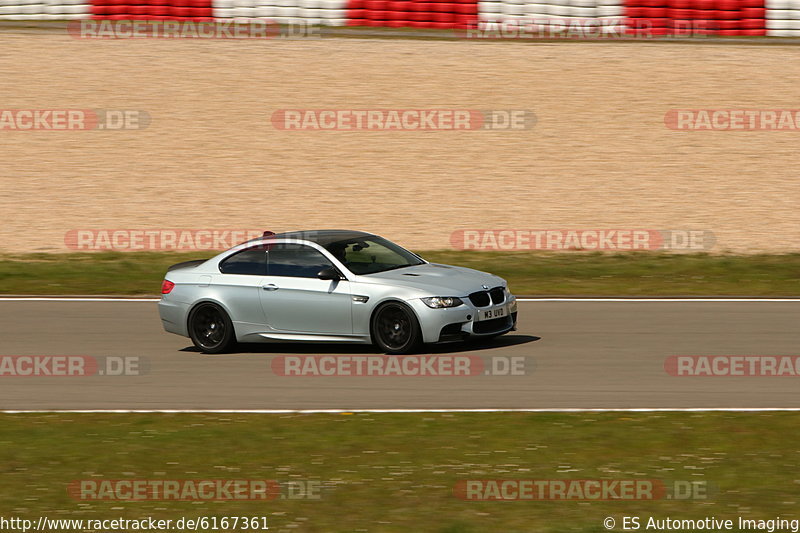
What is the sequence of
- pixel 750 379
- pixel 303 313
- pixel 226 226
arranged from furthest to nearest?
pixel 226 226
pixel 303 313
pixel 750 379

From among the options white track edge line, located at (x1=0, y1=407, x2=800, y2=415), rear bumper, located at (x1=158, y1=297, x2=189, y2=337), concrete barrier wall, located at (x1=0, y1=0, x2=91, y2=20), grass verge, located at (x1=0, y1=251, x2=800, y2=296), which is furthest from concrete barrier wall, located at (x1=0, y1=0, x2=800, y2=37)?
white track edge line, located at (x1=0, y1=407, x2=800, y2=415)

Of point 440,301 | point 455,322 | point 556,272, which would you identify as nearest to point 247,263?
point 440,301

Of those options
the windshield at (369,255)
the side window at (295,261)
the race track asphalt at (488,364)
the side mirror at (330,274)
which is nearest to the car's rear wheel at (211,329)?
the race track asphalt at (488,364)

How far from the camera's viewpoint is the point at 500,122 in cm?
2502

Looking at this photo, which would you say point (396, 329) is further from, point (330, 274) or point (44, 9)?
point (44, 9)

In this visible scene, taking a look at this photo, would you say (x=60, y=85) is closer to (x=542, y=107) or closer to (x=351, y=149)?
(x=351, y=149)

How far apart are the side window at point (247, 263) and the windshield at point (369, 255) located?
780mm

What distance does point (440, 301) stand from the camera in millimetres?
12039

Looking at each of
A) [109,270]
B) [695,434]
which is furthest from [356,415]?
[109,270]

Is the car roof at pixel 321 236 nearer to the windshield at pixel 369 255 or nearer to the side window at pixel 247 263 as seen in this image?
the windshield at pixel 369 255

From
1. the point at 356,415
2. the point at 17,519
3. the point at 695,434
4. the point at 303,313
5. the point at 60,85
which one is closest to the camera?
the point at 17,519

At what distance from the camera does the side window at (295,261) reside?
41.8ft

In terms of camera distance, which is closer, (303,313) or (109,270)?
(303,313)

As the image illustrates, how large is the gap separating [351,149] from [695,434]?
54.4ft
